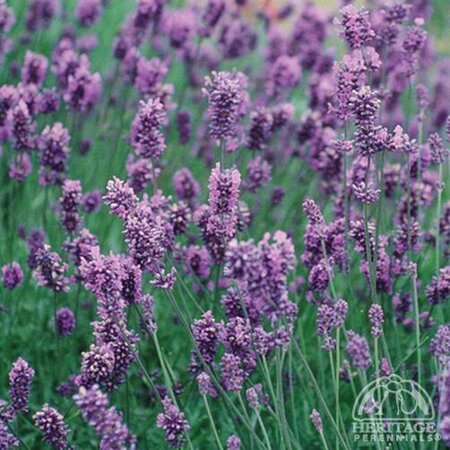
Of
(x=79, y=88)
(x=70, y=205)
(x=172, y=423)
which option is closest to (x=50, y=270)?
(x=70, y=205)

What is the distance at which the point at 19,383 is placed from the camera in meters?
2.22

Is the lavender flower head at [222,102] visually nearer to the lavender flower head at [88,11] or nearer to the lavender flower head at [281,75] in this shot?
the lavender flower head at [281,75]

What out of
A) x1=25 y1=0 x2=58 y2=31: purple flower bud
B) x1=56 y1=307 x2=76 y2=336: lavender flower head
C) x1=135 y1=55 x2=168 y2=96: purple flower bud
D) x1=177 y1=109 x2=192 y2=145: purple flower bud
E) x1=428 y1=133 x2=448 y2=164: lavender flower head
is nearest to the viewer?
x1=428 y1=133 x2=448 y2=164: lavender flower head

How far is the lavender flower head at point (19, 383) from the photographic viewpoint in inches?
87.0

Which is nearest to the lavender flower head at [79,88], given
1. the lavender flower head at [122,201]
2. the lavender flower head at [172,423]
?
the lavender flower head at [122,201]

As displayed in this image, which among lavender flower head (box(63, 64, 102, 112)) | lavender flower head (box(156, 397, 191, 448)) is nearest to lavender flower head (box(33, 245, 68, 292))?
lavender flower head (box(156, 397, 191, 448))

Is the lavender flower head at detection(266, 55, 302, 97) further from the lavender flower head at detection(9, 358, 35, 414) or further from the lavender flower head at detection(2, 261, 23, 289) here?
the lavender flower head at detection(9, 358, 35, 414)

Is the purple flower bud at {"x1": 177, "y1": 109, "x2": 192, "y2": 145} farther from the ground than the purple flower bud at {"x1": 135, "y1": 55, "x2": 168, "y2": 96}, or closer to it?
farther from the ground

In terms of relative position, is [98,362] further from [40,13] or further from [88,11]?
[40,13]

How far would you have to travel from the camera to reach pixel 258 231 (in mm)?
3975

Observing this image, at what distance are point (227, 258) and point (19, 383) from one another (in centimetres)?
83

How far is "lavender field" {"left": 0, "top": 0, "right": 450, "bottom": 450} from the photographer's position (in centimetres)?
210

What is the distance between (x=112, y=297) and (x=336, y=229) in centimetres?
86

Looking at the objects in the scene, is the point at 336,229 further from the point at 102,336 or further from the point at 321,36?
the point at 321,36
